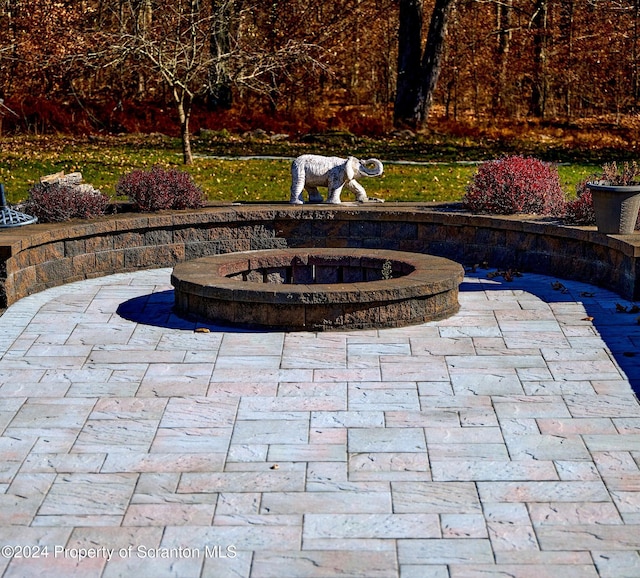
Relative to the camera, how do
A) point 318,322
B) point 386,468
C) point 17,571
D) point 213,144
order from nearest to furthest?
point 17,571
point 386,468
point 318,322
point 213,144

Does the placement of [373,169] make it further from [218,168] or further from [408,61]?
[408,61]

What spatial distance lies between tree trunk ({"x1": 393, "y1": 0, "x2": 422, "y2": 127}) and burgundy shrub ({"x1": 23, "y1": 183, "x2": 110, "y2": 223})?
47.8ft

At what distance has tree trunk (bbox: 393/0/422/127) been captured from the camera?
26094 mm

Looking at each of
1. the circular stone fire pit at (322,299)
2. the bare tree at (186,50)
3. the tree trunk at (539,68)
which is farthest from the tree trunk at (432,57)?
the circular stone fire pit at (322,299)

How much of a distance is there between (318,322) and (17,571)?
4720 mm

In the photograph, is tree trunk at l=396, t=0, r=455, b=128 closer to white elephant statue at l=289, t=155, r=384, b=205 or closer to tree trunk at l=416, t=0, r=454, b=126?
tree trunk at l=416, t=0, r=454, b=126

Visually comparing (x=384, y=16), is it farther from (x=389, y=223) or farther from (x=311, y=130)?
(x=389, y=223)

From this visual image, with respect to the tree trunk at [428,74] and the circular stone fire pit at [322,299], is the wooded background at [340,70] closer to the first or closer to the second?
the tree trunk at [428,74]

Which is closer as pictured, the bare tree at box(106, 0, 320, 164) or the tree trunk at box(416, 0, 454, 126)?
the bare tree at box(106, 0, 320, 164)

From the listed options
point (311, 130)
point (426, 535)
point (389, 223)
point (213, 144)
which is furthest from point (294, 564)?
point (311, 130)

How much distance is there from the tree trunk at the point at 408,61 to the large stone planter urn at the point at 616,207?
49.9ft

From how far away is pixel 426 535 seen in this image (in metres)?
5.59

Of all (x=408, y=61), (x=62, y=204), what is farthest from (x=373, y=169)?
(x=408, y=61)

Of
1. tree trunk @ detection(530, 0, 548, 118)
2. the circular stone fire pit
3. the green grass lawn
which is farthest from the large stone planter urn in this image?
tree trunk @ detection(530, 0, 548, 118)
